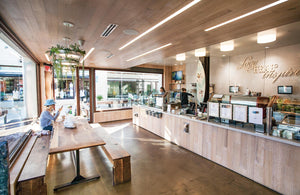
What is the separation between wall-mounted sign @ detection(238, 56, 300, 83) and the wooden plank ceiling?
14.3 feet

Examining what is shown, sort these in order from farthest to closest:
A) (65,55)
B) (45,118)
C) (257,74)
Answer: (257,74) → (45,118) → (65,55)

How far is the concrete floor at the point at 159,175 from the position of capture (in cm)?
271

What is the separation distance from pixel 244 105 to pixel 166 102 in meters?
2.81

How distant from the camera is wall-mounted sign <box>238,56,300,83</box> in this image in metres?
5.65

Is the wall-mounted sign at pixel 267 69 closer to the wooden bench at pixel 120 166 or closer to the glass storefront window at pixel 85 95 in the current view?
the wooden bench at pixel 120 166

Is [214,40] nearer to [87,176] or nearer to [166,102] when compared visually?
[166,102]

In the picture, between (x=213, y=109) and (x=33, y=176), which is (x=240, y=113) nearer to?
(x=213, y=109)

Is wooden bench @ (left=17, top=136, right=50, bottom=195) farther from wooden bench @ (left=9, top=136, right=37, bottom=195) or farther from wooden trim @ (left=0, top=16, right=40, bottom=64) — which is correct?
wooden trim @ (left=0, top=16, right=40, bottom=64)

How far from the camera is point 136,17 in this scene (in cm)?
225

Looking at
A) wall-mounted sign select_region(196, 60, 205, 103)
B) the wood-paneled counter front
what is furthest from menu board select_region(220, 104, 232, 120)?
wall-mounted sign select_region(196, 60, 205, 103)

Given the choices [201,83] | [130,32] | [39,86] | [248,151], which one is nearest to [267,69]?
[201,83]

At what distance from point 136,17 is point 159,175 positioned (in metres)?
2.95

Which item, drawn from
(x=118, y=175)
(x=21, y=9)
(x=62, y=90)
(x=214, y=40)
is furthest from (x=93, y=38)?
(x=62, y=90)

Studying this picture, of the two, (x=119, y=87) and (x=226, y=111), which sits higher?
(x=119, y=87)
